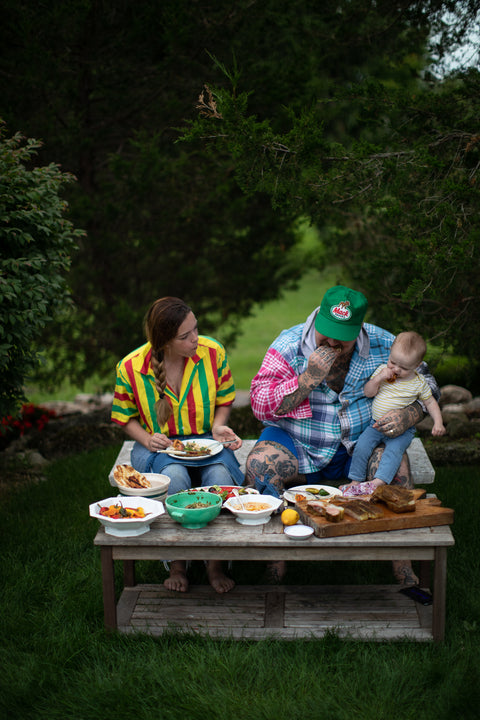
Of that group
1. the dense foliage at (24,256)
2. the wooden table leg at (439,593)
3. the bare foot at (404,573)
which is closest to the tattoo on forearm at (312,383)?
the bare foot at (404,573)

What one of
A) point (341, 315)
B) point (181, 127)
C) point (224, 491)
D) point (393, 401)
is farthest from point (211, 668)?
point (181, 127)

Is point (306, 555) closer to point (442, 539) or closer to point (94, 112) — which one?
point (442, 539)

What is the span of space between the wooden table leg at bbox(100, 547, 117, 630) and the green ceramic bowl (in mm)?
318

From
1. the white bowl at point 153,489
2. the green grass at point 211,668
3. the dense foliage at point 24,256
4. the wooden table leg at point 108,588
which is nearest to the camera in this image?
the green grass at point 211,668

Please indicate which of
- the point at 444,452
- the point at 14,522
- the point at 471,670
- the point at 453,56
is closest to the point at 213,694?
the point at 471,670

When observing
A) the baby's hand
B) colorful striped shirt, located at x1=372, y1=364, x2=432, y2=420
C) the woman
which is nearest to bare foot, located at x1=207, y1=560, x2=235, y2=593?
the woman

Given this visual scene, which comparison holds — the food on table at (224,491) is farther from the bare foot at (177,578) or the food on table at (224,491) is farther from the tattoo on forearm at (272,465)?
the bare foot at (177,578)

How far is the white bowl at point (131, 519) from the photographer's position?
304 cm

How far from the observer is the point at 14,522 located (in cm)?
468

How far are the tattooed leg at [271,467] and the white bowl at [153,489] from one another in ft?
1.59

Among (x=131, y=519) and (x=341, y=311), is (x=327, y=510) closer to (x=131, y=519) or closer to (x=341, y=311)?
(x=131, y=519)

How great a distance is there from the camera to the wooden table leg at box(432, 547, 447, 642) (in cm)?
303

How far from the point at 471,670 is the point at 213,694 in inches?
40.8

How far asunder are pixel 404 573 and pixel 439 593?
2.12 feet
